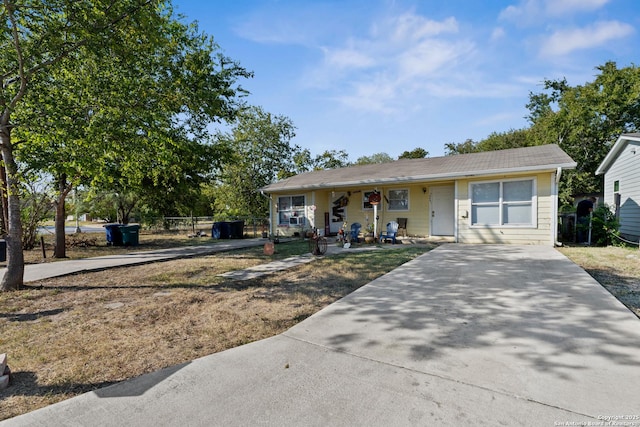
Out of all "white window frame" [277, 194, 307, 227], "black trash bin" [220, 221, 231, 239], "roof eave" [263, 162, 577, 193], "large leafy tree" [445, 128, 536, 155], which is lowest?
"black trash bin" [220, 221, 231, 239]

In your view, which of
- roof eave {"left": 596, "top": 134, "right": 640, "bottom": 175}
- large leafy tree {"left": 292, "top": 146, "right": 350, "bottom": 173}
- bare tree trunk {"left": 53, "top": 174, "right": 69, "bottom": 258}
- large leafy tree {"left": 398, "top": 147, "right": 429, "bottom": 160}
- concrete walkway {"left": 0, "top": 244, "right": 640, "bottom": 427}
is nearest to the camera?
concrete walkway {"left": 0, "top": 244, "right": 640, "bottom": 427}

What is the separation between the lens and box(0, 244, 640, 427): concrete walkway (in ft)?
6.01

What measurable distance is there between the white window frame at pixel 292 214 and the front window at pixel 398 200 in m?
4.09

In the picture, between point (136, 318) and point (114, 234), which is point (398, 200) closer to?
point (136, 318)

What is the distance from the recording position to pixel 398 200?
11969 millimetres

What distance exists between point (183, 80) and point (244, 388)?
8.95 metres

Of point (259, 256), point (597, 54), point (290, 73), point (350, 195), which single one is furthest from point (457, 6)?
point (597, 54)

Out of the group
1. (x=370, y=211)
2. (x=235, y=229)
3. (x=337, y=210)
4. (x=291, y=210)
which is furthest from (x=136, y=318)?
(x=235, y=229)

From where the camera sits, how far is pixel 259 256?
8.72 m

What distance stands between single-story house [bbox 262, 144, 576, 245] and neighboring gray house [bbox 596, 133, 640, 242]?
2.25 m

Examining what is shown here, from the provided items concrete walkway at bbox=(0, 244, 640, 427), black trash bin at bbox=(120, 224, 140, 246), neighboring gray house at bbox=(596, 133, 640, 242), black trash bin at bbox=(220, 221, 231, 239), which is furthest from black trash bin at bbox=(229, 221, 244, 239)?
neighboring gray house at bbox=(596, 133, 640, 242)

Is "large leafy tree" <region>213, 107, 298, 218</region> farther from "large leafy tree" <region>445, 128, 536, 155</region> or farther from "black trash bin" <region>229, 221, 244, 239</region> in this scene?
"large leafy tree" <region>445, 128, 536, 155</region>

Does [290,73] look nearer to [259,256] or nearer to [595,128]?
[259,256]

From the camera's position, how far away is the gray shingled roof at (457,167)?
877 centimetres
